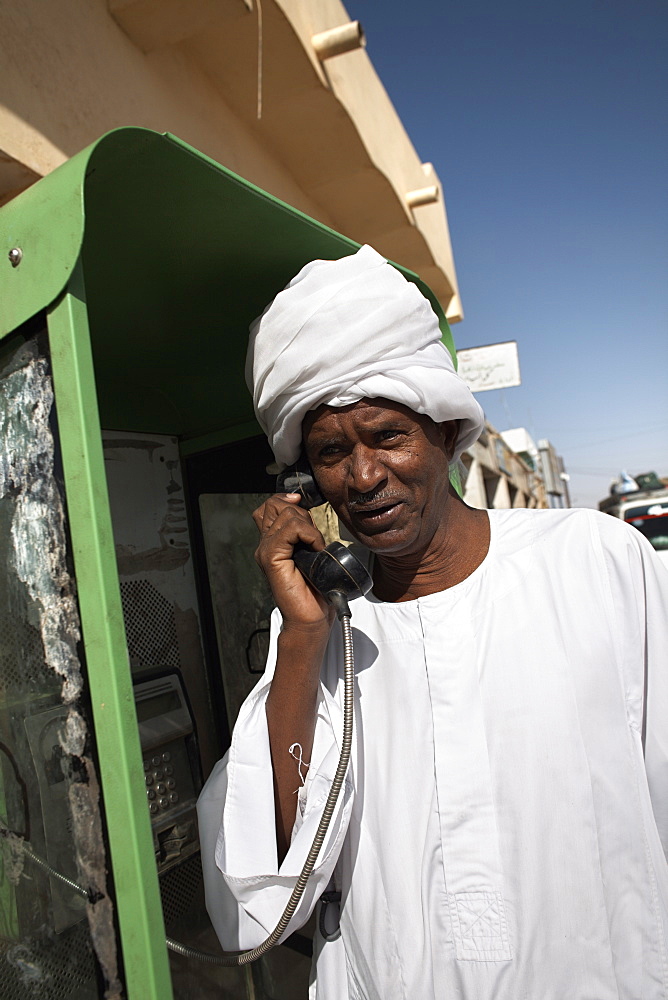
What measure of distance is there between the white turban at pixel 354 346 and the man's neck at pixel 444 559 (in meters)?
0.22

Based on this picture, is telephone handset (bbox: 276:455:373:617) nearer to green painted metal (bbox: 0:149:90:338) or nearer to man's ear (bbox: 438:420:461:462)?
man's ear (bbox: 438:420:461:462)

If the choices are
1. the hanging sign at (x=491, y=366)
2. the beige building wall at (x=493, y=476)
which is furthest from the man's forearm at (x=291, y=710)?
the hanging sign at (x=491, y=366)

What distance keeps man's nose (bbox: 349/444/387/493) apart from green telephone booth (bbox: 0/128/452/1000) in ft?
1.50

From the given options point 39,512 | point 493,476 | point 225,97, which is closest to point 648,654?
point 39,512

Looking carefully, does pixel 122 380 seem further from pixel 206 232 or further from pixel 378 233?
pixel 378 233

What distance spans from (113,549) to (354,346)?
2.00ft

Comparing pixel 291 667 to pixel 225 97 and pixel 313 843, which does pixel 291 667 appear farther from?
pixel 225 97

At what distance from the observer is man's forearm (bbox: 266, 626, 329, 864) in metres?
1.23

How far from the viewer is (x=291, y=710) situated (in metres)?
1.25

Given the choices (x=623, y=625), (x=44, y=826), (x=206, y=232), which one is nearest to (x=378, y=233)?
(x=206, y=232)

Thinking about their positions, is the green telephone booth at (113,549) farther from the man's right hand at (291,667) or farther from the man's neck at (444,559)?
the man's neck at (444,559)

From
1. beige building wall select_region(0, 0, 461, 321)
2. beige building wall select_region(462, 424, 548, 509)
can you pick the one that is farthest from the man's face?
beige building wall select_region(462, 424, 548, 509)

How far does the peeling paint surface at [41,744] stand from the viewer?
0.88 metres

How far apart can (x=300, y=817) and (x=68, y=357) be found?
861mm
